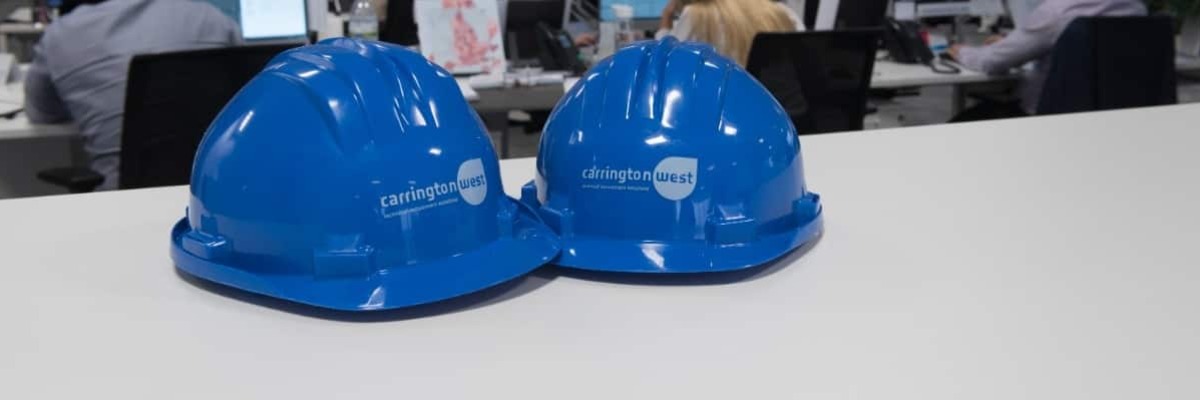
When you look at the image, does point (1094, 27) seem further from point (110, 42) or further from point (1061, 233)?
point (110, 42)

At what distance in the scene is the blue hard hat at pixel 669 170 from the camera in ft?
2.78

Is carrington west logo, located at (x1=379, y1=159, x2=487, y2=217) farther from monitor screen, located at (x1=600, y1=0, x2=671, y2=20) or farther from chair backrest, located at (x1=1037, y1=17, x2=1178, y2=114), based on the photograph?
monitor screen, located at (x1=600, y1=0, x2=671, y2=20)

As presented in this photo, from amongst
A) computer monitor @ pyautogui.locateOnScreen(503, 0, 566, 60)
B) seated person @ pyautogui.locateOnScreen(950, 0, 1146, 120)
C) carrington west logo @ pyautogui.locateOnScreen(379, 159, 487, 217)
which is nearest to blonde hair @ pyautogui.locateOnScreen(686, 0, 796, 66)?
computer monitor @ pyautogui.locateOnScreen(503, 0, 566, 60)

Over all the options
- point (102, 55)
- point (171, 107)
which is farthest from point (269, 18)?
point (171, 107)

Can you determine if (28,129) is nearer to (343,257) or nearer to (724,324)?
(343,257)

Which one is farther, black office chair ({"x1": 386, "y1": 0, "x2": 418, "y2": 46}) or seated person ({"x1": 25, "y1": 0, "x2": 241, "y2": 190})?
black office chair ({"x1": 386, "y1": 0, "x2": 418, "y2": 46})

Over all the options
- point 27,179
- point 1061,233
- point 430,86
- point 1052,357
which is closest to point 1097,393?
point 1052,357

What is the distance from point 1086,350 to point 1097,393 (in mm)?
65

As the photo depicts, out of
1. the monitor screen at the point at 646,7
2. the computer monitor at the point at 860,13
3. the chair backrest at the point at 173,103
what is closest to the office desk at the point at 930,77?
the computer monitor at the point at 860,13

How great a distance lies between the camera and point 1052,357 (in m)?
0.68

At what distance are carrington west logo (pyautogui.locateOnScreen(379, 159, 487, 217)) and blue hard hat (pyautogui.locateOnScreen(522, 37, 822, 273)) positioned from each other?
89mm

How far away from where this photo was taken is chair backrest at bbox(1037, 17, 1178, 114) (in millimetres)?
2854

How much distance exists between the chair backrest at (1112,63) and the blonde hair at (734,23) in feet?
2.73

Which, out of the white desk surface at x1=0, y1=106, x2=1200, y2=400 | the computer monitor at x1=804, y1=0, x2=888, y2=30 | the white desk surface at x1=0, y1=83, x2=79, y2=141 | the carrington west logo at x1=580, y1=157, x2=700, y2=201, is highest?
the carrington west logo at x1=580, y1=157, x2=700, y2=201
